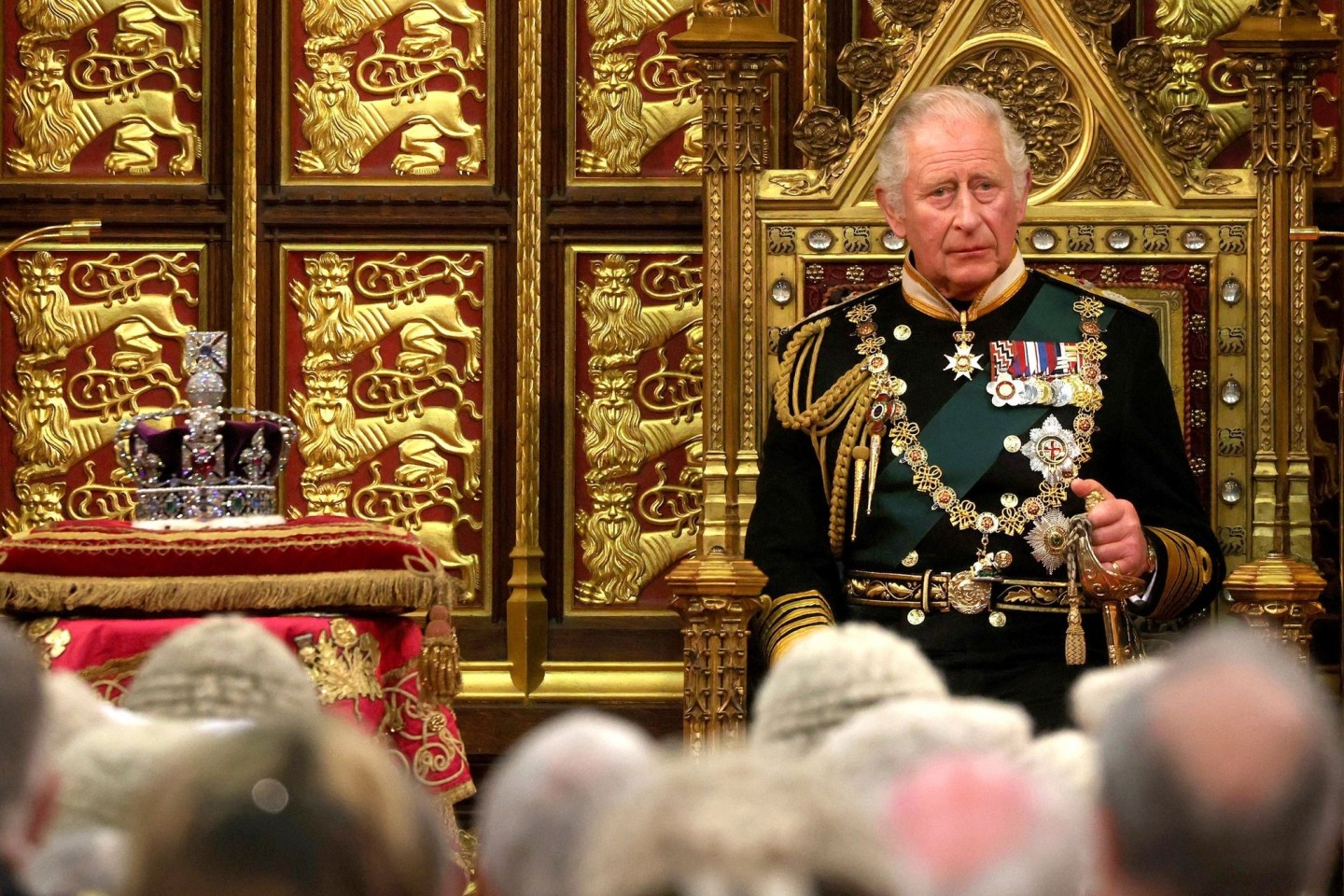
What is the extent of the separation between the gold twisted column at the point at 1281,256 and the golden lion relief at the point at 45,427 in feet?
8.66

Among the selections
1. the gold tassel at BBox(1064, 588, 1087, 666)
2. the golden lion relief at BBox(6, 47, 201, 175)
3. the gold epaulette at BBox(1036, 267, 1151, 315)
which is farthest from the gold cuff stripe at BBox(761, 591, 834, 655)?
the golden lion relief at BBox(6, 47, 201, 175)

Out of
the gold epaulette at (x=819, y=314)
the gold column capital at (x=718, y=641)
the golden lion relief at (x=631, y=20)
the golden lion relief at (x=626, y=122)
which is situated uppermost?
the golden lion relief at (x=631, y=20)

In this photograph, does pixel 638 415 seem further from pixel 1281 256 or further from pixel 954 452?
pixel 1281 256

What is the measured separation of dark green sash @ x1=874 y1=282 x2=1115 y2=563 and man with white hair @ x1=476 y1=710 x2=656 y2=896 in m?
2.42

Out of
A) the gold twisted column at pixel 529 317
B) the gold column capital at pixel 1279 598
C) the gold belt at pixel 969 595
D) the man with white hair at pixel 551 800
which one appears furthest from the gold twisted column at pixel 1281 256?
the man with white hair at pixel 551 800

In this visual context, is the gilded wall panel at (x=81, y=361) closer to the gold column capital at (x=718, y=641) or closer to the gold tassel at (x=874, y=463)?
the gold column capital at (x=718, y=641)

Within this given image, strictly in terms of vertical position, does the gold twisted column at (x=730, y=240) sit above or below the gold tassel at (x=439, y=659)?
above

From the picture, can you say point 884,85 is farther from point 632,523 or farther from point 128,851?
point 128,851

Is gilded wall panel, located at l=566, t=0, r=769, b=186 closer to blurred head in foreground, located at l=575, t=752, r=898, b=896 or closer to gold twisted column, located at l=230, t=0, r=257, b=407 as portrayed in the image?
gold twisted column, located at l=230, t=0, r=257, b=407

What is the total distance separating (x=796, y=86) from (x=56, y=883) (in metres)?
3.57

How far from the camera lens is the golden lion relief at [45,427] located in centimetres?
466

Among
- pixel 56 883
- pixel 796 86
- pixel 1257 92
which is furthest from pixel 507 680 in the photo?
pixel 56 883

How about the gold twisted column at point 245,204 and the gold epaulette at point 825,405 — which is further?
the gold twisted column at point 245,204

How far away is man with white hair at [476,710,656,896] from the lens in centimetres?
121
